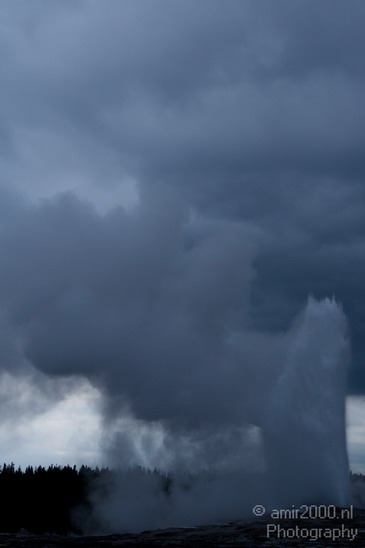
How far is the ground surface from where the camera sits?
145 feet

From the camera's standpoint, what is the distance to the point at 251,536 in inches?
1877

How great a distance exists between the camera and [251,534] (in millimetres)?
48656

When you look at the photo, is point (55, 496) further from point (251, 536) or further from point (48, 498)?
point (251, 536)

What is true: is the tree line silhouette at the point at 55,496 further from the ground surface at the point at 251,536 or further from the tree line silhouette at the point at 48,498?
the ground surface at the point at 251,536

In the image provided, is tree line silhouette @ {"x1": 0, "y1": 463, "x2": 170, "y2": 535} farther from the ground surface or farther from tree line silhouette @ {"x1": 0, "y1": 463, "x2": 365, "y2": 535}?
the ground surface

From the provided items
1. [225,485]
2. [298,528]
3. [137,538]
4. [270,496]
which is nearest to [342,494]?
[270,496]

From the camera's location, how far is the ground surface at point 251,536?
44.3 metres

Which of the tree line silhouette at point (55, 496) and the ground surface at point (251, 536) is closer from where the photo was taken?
the ground surface at point (251, 536)

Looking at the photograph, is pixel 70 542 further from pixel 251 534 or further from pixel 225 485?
pixel 225 485

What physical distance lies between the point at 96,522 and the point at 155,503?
9.55 metres

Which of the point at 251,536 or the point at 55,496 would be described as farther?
the point at 55,496

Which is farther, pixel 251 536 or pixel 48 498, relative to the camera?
pixel 48 498

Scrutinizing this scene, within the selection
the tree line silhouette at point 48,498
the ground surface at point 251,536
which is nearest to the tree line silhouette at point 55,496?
the tree line silhouette at point 48,498

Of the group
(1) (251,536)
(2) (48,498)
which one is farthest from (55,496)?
(1) (251,536)
